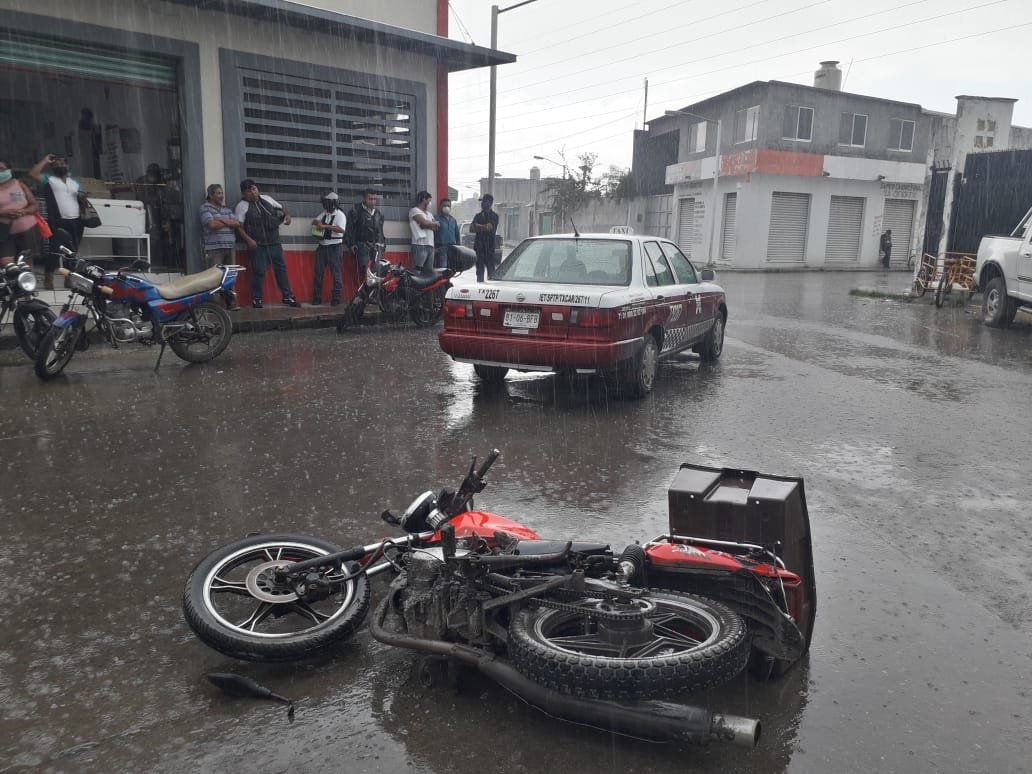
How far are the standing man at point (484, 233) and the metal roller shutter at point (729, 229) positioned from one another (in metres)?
23.3

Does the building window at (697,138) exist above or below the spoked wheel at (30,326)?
above

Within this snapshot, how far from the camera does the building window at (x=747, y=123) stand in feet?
123

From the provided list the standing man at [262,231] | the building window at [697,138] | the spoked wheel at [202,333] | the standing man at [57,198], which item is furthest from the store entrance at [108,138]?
the building window at [697,138]

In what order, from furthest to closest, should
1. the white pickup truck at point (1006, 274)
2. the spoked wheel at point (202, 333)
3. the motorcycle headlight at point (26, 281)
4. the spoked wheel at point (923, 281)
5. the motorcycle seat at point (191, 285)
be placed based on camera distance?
the spoked wheel at point (923, 281) < the white pickup truck at point (1006, 274) < the spoked wheel at point (202, 333) < the motorcycle seat at point (191, 285) < the motorcycle headlight at point (26, 281)

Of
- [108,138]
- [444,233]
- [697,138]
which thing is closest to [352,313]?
[444,233]

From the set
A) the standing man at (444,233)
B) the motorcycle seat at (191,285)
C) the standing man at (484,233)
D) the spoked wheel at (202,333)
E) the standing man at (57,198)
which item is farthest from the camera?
the standing man at (484,233)

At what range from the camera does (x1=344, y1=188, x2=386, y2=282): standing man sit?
46.8ft

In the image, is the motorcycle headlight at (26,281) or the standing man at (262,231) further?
the standing man at (262,231)

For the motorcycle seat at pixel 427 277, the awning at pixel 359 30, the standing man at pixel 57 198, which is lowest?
the motorcycle seat at pixel 427 277

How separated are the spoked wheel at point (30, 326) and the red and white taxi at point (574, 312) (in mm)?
4444

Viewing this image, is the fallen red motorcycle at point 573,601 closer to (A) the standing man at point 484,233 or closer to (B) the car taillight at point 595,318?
(B) the car taillight at point 595,318

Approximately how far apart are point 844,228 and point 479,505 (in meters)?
38.6

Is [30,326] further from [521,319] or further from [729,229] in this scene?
Result: [729,229]

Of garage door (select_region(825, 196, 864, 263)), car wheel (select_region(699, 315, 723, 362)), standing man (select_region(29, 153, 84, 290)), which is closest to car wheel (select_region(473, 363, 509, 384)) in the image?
car wheel (select_region(699, 315, 723, 362))
